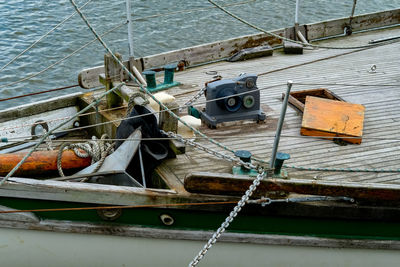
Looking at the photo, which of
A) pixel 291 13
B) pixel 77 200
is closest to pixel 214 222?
pixel 77 200

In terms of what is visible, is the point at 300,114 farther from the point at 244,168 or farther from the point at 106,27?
the point at 106,27

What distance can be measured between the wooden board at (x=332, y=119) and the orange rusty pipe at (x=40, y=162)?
2458 mm

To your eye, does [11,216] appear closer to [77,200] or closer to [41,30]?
[77,200]

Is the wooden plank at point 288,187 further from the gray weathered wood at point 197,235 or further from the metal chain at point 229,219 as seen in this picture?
the gray weathered wood at point 197,235

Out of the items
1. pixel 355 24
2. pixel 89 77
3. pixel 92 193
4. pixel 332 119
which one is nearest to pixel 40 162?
pixel 92 193

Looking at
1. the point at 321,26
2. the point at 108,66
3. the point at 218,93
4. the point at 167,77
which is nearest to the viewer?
the point at 218,93

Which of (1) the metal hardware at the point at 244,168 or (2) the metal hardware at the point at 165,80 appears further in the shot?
(2) the metal hardware at the point at 165,80

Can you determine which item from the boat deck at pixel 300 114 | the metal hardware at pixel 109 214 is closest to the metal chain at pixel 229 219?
the boat deck at pixel 300 114

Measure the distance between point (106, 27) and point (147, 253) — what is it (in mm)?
10525

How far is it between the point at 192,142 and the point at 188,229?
90 centimetres

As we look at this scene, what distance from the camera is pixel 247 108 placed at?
586 centimetres

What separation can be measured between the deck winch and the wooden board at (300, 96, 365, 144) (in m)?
0.55

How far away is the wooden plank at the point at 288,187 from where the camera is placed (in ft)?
14.6

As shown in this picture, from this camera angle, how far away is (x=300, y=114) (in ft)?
20.2
